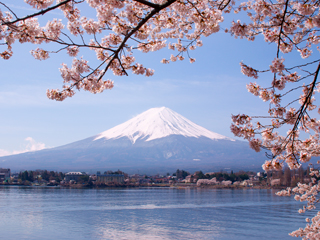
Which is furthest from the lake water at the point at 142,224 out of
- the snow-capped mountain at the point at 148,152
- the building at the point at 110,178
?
the snow-capped mountain at the point at 148,152

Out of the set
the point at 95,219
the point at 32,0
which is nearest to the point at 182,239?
the point at 95,219

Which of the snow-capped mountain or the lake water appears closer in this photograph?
the lake water

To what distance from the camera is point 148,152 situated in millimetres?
111250

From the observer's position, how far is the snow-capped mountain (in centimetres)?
9138

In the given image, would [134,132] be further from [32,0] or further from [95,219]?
[32,0]

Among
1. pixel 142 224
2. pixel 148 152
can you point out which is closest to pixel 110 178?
pixel 142 224

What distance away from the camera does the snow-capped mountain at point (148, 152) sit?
91.4 m

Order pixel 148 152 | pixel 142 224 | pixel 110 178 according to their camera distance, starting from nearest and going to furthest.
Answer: pixel 142 224
pixel 110 178
pixel 148 152

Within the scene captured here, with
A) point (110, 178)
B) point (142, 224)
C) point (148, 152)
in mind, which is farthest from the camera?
point (148, 152)

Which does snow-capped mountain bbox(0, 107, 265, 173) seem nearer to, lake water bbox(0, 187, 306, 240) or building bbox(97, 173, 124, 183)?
building bbox(97, 173, 124, 183)

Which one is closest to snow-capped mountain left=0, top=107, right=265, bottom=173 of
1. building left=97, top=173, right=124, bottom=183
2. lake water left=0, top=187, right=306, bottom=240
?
building left=97, top=173, right=124, bottom=183

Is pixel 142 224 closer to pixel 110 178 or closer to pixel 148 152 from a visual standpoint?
pixel 110 178

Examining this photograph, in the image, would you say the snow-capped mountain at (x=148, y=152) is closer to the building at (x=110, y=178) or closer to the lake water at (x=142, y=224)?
the building at (x=110, y=178)

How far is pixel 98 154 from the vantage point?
335 feet
